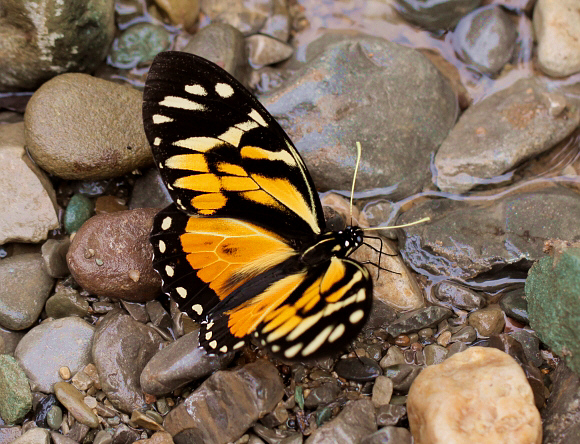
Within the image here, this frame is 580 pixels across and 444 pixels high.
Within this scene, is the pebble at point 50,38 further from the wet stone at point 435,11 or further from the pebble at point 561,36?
the pebble at point 561,36

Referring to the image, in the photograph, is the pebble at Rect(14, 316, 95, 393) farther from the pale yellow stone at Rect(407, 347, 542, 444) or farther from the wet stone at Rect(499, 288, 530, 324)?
the wet stone at Rect(499, 288, 530, 324)

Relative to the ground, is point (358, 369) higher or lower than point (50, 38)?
lower

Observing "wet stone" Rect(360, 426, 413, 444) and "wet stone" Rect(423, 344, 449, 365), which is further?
"wet stone" Rect(423, 344, 449, 365)

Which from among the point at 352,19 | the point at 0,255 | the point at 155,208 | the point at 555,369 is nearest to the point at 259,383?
the point at 155,208

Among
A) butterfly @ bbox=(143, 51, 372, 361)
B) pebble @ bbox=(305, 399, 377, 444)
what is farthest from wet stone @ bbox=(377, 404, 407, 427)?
butterfly @ bbox=(143, 51, 372, 361)

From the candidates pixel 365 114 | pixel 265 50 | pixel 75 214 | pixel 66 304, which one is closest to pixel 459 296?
pixel 365 114

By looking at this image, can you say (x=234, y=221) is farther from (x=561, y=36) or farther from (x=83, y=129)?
(x=561, y=36)
